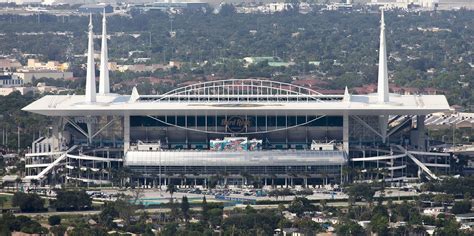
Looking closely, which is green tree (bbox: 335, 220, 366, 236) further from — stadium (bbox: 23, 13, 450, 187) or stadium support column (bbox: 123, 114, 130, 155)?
stadium support column (bbox: 123, 114, 130, 155)

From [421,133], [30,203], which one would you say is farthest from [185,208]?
[421,133]

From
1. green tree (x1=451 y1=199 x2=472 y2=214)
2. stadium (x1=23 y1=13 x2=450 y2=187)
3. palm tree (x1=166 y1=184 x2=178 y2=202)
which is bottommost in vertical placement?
green tree (x1=451 y1=199 x2=472 y2=214)

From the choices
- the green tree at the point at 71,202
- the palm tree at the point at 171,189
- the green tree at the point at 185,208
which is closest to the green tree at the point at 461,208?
the green tree at the point at 185,208

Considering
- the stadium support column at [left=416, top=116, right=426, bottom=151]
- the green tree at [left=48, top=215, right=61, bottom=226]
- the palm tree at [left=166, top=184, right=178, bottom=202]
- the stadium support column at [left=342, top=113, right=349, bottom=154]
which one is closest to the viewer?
the green tree at [left=48, top=215, right=61, bottom=226]

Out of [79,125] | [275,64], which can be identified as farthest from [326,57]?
[79,125]

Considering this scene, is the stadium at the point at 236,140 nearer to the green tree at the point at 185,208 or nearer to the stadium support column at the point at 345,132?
the stadium support column at the point at 345,132

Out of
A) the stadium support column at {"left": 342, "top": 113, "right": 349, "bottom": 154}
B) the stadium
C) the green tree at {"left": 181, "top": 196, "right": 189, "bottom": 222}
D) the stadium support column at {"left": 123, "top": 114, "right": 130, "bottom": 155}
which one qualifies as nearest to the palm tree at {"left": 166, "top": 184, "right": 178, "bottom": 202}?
the stadium

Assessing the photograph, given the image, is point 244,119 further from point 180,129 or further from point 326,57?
point 326,57

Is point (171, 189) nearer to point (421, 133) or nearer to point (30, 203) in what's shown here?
point (30, 203)
